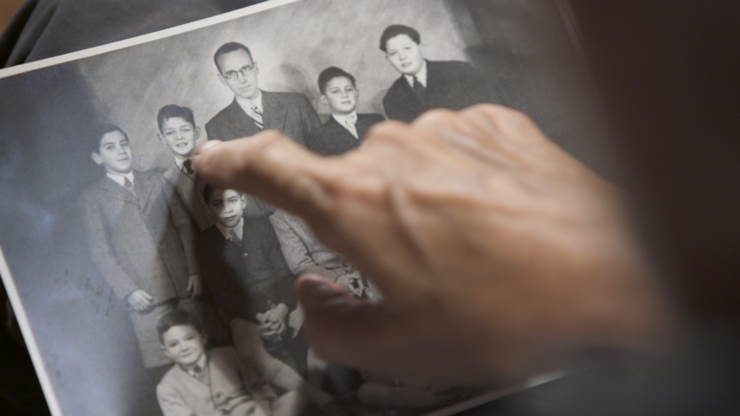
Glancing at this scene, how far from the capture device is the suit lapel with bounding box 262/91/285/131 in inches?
23.8

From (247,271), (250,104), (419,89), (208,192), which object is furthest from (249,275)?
(419,89)

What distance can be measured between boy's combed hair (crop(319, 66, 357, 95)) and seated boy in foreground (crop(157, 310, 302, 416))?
33 cm

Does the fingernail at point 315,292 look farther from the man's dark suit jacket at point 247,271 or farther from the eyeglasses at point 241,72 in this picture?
the eyeglasses at point 241,72

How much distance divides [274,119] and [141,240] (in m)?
0.22

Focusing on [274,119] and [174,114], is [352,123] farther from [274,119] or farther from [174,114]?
[174,114]

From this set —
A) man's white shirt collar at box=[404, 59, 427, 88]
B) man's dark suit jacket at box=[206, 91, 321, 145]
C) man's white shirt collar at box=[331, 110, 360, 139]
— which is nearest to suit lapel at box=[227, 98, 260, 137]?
man's dark suit jacket at box=[206, 91, 321, 145]

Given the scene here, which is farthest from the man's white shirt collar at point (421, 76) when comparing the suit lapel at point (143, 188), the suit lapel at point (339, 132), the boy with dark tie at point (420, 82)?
the suit lapel at point (143, 188)

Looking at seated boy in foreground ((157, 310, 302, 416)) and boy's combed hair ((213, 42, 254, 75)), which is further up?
boy's combed hair ((213, 42, 254, 75))

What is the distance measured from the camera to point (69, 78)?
0.59m

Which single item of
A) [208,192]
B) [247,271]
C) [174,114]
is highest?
[174,114]

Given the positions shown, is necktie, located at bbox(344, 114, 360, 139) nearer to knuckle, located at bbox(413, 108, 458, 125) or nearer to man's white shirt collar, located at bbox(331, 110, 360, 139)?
man's white shirt collar, located at bbox(331, 110, 360, 139)

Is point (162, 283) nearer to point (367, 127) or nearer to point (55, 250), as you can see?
point (55, 250)

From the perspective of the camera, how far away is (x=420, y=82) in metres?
0.63

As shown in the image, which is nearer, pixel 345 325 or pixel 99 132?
pixel 345 325
